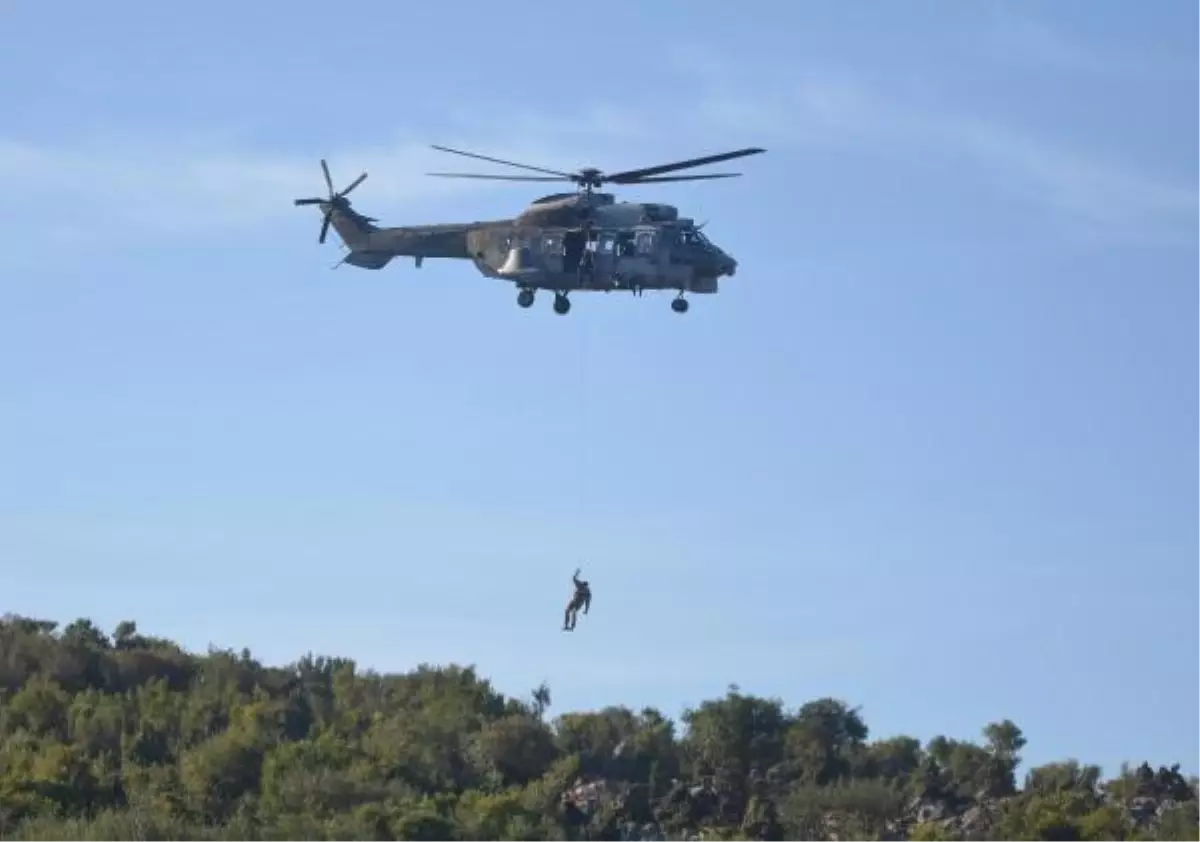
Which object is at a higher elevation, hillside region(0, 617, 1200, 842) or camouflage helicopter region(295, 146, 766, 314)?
camouflage helicopter region(295, 146, 766, 314)

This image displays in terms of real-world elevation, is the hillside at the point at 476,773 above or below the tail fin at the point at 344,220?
below

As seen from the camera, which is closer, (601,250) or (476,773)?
(601,250)


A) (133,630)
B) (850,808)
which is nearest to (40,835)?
(850,808)

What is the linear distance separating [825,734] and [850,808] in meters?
6.78

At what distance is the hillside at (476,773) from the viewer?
5381 cm

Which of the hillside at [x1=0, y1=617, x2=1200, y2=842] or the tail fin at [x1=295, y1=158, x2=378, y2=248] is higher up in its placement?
the tail fin at [x1=295, y1=158, x2=378, y2=248]

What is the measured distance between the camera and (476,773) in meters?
60.0

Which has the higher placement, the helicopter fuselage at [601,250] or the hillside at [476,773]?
the helicopter fuselage at [601,250]

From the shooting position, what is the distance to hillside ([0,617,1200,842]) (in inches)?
2119

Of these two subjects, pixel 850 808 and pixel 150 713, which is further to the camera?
pixel 150 713

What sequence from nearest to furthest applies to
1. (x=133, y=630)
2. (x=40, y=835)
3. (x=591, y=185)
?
(x=40, y=835) → (x=591, y=185) → (x=133, y=630)

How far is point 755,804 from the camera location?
56.9 m

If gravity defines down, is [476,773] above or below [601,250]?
below

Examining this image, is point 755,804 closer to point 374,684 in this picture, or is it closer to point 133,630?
point 374,684
